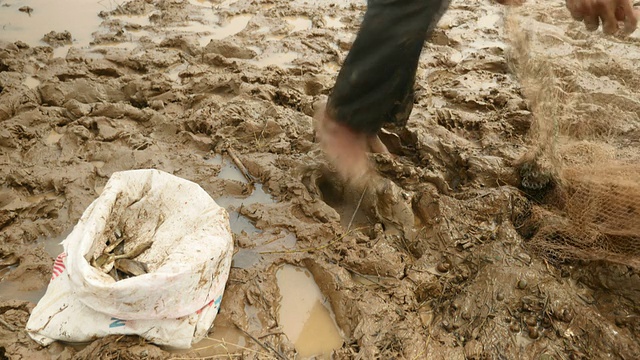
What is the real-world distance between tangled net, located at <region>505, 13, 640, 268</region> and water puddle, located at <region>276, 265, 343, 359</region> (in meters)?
1.18

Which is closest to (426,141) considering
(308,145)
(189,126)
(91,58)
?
(308,145)

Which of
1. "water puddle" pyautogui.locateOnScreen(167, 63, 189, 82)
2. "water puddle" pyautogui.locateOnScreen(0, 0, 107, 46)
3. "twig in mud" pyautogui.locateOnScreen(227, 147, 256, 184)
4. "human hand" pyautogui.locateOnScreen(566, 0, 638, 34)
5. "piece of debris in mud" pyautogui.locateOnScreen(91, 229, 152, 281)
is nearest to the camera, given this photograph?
"piece of debris in mud" pyautogui.locateOnScreen(91, 229, 152, 281)

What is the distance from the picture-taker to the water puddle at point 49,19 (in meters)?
4.25

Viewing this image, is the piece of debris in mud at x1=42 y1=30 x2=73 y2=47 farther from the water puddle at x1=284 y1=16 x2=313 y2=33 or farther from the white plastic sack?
the white plastic sack

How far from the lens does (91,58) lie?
3.92 meters

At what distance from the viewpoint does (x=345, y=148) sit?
238 cm

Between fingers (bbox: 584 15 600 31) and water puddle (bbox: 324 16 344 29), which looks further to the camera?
water puddle (bbox: 324 16 344 29)

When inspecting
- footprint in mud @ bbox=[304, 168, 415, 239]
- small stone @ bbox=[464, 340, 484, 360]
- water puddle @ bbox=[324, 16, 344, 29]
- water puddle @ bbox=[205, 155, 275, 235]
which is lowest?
small stone @ bbox=[464, 340, 484, 360]

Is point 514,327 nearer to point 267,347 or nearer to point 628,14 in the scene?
point 267,347

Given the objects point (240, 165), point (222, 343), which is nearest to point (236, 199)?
point (240, 165)

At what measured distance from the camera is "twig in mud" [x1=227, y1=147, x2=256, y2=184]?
2.93 metres

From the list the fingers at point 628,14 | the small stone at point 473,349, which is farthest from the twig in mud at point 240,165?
the fingers at point 628,14

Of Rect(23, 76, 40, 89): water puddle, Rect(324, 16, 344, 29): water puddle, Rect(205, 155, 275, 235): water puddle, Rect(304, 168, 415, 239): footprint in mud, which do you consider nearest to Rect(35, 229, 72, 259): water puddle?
Rect(205, 155, 275, 235): water puddle

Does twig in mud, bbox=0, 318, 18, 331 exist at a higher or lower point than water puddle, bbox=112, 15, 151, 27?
lower
